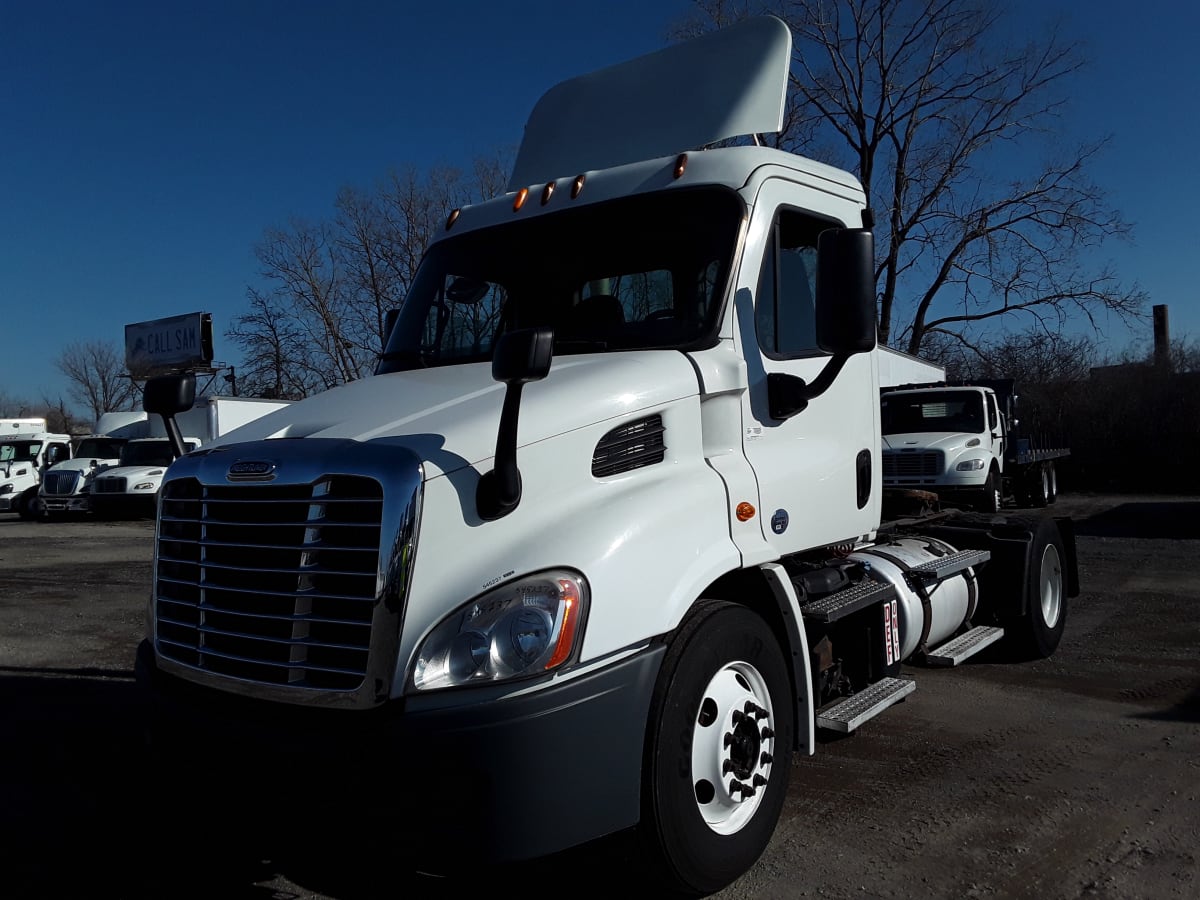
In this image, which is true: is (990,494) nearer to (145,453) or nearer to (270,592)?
(270,592)

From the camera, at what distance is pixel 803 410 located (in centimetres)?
420

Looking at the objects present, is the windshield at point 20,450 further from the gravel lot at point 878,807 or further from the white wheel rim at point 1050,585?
the white wheel rim at point 1050,585

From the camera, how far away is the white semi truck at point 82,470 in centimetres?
2517

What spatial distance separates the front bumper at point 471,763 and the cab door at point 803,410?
1267mm

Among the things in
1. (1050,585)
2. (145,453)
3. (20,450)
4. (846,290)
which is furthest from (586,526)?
(20,450)

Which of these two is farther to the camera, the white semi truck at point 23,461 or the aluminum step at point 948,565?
the white semi truck at point 23,461

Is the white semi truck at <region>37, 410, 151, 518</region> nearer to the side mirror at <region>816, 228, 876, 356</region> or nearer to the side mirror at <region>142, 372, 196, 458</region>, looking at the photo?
the side mirror at <region>142, 372, 196, 458</region>

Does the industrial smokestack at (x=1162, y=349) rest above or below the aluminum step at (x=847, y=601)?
above

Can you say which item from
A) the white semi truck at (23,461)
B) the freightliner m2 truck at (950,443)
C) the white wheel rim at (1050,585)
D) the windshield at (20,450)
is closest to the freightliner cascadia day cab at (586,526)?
the white wheel rim at (1050,585)

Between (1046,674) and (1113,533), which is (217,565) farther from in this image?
(1113,533)

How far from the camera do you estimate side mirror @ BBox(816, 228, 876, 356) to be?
3.72 metres

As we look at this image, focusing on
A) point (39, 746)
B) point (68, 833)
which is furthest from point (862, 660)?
point (39, 746)

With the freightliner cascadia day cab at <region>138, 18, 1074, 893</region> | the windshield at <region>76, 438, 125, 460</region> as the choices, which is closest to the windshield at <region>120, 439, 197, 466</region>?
the windshield at <region>76, 438, 125, 460</region>

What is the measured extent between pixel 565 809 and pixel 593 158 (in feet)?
11.3
